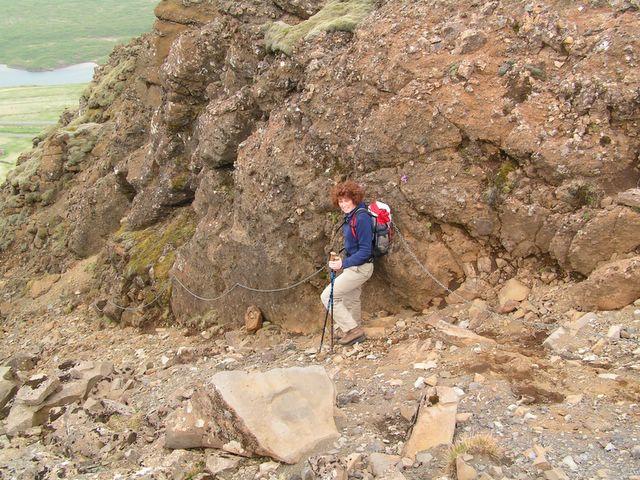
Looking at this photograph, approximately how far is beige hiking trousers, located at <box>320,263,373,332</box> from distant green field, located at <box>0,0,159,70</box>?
156m

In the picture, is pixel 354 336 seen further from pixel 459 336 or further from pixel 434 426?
pixel 434 426

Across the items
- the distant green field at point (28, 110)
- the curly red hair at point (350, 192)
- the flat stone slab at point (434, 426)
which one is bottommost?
the distant green field at point (28, 110)

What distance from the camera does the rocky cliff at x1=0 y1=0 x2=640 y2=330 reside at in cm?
1062

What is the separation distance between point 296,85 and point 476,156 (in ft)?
18.4

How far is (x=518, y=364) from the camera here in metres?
9.20

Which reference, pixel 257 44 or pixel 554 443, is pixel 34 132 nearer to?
pixel 257 44

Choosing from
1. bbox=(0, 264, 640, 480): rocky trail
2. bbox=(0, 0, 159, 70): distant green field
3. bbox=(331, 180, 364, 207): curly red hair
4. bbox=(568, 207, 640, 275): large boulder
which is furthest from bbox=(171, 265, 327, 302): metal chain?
bbox=(0, 0, 159, 70): distant green field

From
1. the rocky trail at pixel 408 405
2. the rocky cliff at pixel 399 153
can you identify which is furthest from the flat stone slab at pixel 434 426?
the rocky cliff at pixel 399 153

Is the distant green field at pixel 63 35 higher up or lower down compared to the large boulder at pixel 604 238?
higher up

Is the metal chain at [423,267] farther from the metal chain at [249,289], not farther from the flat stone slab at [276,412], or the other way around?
the flat stone slab at [276,412]

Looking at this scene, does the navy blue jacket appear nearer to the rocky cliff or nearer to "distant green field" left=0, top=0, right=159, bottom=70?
the rocky cliff

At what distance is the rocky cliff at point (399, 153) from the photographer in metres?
10.6

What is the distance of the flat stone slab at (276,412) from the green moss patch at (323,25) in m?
9.26

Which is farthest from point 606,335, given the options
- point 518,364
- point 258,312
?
point 258,312
